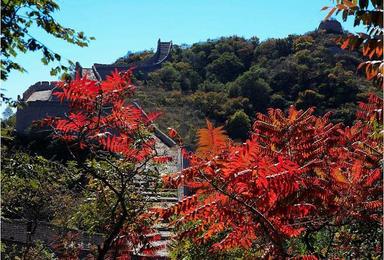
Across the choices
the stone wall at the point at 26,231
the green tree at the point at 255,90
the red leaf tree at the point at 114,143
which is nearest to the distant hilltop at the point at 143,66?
the green tree at the point at 255,90

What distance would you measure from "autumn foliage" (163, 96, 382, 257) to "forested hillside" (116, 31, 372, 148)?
968 inches

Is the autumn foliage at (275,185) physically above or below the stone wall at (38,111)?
below

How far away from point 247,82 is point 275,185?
38.7m

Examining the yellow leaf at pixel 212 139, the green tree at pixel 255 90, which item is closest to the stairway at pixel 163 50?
the green tree at pixel 255 90

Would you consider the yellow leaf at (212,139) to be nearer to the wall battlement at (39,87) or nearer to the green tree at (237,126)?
the green tree at (237,126)

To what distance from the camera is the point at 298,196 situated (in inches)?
149

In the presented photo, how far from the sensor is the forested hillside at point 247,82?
120 feet

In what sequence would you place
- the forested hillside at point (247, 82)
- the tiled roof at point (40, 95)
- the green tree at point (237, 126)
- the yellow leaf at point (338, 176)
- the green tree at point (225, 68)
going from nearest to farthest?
the yellow leaf at point (338, 176) < the green tree at point (237, 126) < the forested hillside at point (247, 82) < the tiled roof at point (40, 95) < the green tree at point (225, 68)

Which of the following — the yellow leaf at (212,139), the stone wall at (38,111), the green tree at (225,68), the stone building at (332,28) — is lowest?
the yellow leaf at (212,139)

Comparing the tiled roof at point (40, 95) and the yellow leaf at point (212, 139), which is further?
the tiled roof at point (40, 95)

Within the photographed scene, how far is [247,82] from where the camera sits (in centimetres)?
4150

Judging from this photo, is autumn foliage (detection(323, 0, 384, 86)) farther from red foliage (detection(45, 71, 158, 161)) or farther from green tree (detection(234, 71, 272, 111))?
green tree (detection(234, 71, 272, 111))

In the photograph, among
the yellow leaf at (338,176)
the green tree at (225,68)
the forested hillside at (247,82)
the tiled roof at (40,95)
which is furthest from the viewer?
the green tree at (225,68)

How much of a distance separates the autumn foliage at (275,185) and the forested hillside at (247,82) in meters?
24.6
